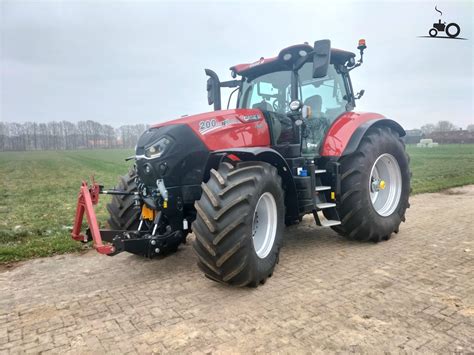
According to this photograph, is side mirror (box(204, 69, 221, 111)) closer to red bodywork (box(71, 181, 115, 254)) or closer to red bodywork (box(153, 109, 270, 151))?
red bodywork (box(153, 109, 270, 151))

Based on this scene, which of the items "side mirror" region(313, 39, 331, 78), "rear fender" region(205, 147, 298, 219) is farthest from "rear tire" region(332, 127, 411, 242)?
"side mirror" region(313, 39, 331, 78)

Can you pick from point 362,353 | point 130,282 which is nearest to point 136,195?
point 130,282

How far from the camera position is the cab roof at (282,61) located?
202 inches

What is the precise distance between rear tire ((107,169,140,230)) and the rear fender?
126 centimetres

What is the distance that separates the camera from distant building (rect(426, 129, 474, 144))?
6879 cm

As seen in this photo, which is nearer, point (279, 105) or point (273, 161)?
point (273, 161)

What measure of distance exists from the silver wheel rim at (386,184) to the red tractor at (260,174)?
0.02m

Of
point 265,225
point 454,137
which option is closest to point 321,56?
point 265,225

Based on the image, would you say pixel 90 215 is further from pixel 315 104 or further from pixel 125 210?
pixel 315 104

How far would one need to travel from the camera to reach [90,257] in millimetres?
5383

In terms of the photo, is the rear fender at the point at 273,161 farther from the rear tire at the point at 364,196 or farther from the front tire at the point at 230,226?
the rear tire at the point at 364,196

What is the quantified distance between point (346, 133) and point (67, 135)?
138423 millimetres

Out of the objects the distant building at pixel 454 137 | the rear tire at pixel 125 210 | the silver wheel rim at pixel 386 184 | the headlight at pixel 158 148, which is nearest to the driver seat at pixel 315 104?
the silver wheel rim at pixel 386 184

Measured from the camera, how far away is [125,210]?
5.11 m
